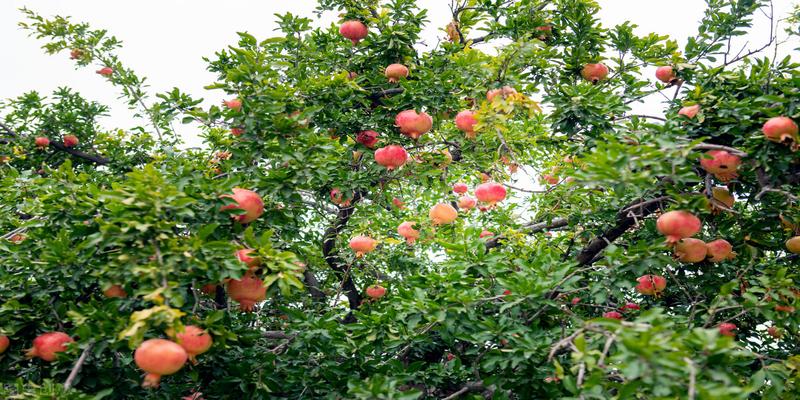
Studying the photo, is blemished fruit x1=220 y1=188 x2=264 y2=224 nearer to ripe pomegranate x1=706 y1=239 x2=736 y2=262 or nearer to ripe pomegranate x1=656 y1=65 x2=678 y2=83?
ripe pomegranate x1=706 y1=239 x2=736 y2=262

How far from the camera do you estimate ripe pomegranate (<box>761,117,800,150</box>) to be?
10.7 ft

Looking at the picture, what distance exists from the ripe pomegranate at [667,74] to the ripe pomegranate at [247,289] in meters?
3.68

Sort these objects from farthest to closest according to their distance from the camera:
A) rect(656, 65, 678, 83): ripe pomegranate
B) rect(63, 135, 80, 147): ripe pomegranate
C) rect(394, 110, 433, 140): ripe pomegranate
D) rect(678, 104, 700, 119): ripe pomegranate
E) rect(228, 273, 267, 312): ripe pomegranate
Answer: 1. rect(63, 135, 80, 147): ripe pomegranate
2. rect(656, 65, 678, 83): ripe pomegranate
3. rect(394, 110, 433, 140): ripe pomegranate
4. rect(678, 104, 700, 119): ripe pomegranate
5. rect(228, 273, 267, 312): ripe pomegranate

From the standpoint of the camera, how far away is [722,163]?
11.8 feet

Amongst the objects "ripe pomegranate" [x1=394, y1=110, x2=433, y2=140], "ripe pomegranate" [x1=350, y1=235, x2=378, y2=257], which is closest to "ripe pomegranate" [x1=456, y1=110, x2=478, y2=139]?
"ripe pomegranate" [x1=394, y1=110, x2=433, y2=140]

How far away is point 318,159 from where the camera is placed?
3879 mm

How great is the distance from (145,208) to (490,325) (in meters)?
1.87

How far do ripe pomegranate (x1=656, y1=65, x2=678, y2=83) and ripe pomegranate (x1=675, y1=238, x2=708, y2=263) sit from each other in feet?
5.66

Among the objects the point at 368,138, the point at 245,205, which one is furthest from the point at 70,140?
the point at 245,205

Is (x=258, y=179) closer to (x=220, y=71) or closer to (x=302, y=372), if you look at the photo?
(x=302, y=372)

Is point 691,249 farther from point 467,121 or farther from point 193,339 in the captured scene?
point 193,339

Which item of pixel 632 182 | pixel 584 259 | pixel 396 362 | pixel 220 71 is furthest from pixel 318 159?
pixel 220 71

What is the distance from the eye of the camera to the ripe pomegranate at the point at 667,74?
16.6ft

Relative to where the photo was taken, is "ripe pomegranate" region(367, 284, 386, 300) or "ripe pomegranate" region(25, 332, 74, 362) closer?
"ripe pomegranate" region(25, 332, 74, 362)
